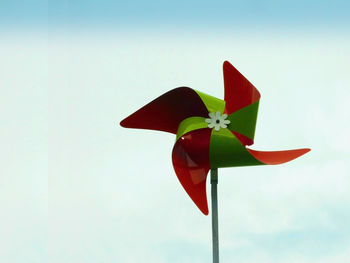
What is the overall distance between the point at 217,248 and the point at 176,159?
3.18ft

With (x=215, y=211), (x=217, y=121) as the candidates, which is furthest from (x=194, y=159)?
(x=215, y=211)

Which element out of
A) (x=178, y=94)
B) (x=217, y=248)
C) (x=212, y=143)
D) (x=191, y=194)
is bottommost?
(x=217, y=248)

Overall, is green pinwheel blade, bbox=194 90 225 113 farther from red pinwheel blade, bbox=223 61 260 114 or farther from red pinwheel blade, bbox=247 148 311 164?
red pinwheel blade, bbox=247 148 311 164

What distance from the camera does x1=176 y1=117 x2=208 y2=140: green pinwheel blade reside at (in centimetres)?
730

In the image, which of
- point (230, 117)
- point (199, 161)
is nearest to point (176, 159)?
point (199, 161)

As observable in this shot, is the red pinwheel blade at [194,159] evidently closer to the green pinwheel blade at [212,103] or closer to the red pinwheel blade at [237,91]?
the green pinwheel blade at [212,103]

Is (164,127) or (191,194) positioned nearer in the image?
(191,194)

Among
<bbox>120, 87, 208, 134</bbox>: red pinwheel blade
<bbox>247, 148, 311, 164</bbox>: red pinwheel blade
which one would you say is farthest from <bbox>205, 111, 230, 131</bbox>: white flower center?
<bbox>247, 148, 311, 164</bbox>: red pinwheel blade

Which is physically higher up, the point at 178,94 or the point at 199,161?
the point at 178,94

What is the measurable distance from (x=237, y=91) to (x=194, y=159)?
2.71 ft

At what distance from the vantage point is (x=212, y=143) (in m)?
7.20

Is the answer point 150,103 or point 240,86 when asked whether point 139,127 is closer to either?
point 150,103

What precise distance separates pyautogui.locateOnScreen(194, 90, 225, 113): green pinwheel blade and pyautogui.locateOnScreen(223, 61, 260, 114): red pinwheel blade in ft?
0.20

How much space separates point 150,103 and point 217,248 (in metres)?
1.61
